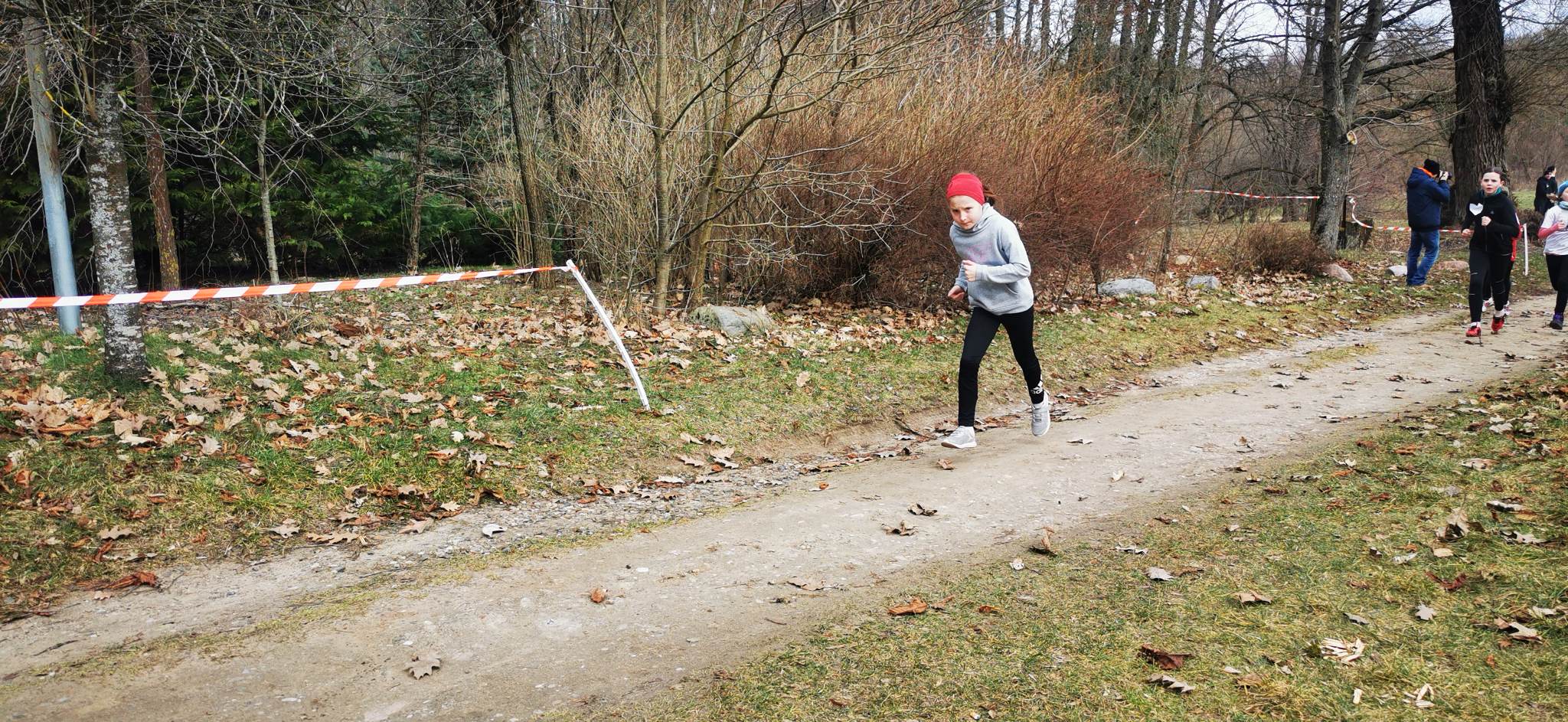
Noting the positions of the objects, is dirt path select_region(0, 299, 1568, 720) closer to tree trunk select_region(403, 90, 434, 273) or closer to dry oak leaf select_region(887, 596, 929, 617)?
dry oak leaf select_region(887, 596, 929, 617)

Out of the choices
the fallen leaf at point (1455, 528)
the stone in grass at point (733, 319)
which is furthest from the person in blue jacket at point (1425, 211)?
the fallen leaf at point (1455, 528)

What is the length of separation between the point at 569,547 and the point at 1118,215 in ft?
33.9

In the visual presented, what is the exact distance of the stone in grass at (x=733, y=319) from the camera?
10.7 m

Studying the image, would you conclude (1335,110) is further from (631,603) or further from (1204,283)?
(631,603)

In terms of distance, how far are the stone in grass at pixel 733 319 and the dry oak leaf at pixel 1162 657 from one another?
7087 millimetres

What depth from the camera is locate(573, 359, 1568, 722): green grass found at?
354 centimetres

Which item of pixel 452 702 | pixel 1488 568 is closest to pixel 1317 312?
pixel 1488 568

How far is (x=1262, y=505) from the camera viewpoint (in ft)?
18.9

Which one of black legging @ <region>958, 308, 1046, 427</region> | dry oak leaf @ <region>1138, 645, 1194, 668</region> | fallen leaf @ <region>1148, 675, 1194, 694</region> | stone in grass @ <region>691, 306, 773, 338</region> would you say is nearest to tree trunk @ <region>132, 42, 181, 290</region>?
stone in grass @ <region>691, 306, 773, 338</region>

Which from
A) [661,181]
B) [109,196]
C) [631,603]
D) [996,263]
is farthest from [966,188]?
[109,196]

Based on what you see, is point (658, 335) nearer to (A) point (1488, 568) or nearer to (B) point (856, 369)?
(B) point (856, 369)

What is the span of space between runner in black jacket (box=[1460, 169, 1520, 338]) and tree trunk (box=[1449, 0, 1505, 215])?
11164 mm

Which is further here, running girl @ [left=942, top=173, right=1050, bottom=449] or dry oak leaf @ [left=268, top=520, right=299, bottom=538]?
running girl @ [left=942, top=173, right=1050, bottom=449]

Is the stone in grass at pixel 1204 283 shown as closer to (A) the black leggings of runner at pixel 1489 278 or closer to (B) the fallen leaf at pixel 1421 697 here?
(A) the black leggings of runner at pixel 1489 278
